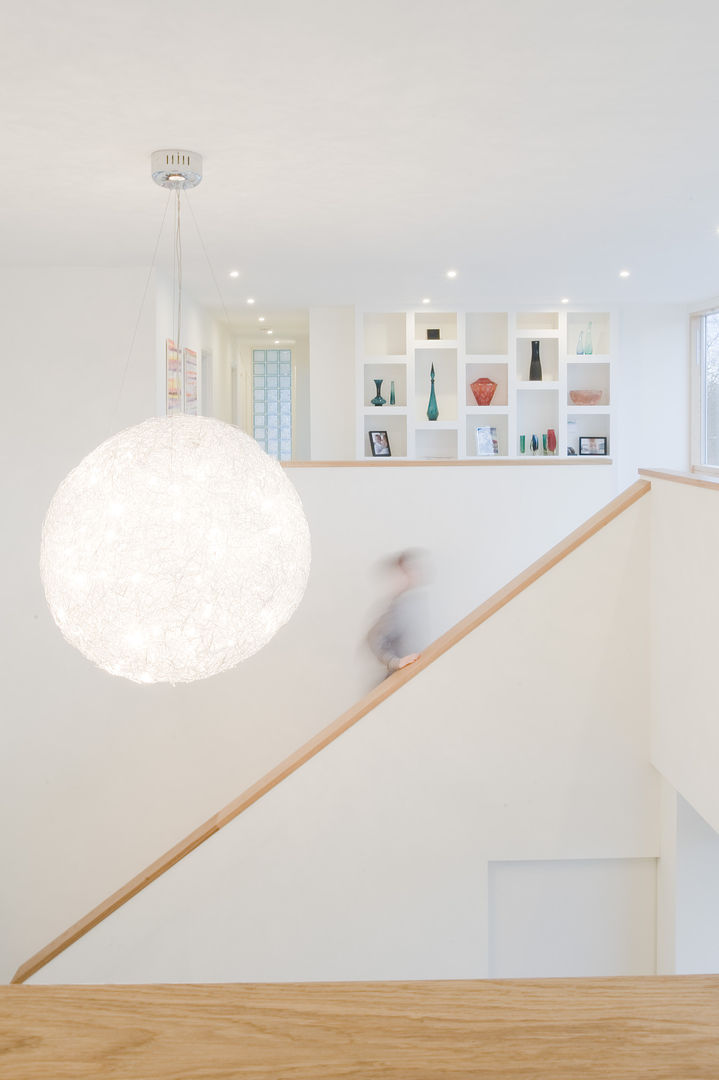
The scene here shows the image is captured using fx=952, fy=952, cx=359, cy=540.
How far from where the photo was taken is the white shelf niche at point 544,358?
321 inches

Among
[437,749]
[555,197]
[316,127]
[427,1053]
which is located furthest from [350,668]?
[427,1053]

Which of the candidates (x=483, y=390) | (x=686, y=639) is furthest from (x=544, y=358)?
(x=686, y=639)

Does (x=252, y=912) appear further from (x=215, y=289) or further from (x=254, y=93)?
(x=215, y=289)

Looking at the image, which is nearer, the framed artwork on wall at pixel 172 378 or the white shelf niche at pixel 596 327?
the framed artwork on wall at pixel 172 378

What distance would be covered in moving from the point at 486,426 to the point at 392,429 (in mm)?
814

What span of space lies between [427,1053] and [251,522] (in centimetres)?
242

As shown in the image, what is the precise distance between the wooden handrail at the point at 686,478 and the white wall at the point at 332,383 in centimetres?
450

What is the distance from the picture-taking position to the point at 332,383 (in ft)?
26.5

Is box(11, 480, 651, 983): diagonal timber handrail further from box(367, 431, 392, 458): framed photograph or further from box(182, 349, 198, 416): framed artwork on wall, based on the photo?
box(367, 431, 392, 458): framed photograph

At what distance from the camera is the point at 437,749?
3.90m

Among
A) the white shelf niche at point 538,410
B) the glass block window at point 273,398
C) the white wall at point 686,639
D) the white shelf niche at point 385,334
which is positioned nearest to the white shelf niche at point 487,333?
the white shelf niche at point 538,410

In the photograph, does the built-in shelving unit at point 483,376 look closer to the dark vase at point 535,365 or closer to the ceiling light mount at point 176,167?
the dark vase at point 535,365

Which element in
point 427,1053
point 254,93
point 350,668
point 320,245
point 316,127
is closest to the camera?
point 427,1053

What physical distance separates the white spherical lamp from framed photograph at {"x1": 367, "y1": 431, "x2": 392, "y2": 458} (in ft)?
17.2
